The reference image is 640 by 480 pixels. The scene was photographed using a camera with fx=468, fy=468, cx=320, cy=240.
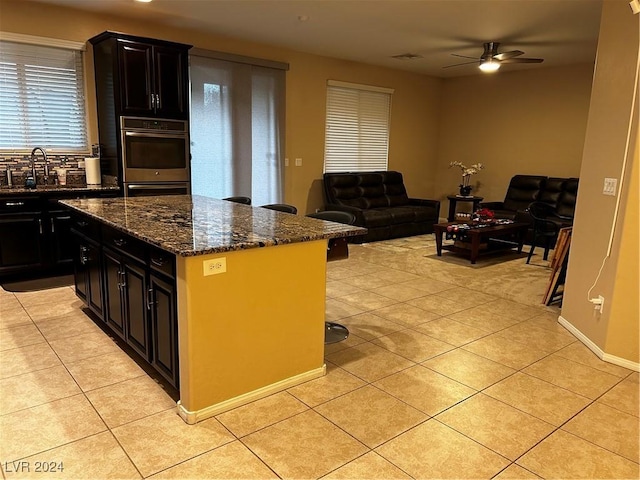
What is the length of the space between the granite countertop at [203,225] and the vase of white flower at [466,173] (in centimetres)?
541

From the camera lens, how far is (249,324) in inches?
94.9

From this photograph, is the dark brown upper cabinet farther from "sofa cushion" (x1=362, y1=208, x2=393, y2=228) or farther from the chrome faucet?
"sofa cushion" (x1=362, y1=208, x2=393, y2=228)

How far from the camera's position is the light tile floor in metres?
2.00

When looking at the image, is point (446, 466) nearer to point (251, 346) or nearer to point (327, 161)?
point (251, 346)

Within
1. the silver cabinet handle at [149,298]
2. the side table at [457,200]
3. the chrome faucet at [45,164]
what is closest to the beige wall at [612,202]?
the silver cabinet handle at [149,298]

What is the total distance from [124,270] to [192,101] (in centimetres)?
331

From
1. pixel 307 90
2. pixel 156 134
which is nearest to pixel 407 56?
pixel 307 90

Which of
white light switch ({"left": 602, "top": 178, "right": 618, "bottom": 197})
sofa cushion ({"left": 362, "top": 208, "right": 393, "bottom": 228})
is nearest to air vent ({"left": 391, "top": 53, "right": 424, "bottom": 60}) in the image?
sofa cushion ({"left": 362, "top": 208, "right": 393, "bottom": 228})

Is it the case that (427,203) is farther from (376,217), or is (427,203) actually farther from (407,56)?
(407,56)

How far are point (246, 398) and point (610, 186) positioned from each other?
8.72ft

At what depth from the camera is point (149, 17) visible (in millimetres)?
4969

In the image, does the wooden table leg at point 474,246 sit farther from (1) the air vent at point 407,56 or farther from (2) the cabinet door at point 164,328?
(2) the cabinet door at point 164,328

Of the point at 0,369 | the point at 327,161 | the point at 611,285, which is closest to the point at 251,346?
the point at 0,369

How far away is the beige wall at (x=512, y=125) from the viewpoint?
23.4 feet
